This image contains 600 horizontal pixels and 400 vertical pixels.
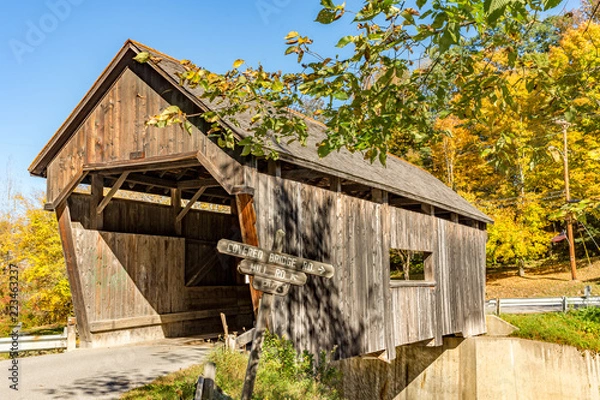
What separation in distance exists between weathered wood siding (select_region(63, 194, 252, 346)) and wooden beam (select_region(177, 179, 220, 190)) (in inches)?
35.0

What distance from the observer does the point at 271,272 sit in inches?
245

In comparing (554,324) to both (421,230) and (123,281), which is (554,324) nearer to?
(421,230)

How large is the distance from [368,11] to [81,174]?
8.76 meters

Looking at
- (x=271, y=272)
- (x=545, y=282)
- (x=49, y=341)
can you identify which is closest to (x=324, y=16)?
(x=271, y=272)

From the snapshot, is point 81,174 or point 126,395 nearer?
point 126,395

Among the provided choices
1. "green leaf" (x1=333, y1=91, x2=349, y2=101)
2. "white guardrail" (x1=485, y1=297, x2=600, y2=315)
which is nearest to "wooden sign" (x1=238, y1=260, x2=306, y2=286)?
"green leaf" (x1=333, y1=91, x2=349, y2=101)

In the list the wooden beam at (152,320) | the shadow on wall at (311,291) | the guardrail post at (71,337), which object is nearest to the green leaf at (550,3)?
the shadow on wall at (311,291)

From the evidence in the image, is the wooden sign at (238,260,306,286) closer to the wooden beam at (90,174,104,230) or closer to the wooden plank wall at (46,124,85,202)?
the wooden plank wall at (46,124,85,202)

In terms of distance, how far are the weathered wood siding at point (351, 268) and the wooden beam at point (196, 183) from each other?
3.46 m

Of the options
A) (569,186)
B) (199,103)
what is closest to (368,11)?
(199,103)

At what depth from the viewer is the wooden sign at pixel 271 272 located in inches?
240

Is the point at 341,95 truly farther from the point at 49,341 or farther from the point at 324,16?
the point at 49,341

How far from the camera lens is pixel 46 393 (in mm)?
7762

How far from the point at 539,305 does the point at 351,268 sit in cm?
1328
